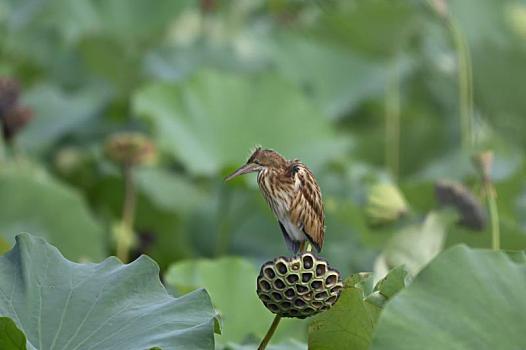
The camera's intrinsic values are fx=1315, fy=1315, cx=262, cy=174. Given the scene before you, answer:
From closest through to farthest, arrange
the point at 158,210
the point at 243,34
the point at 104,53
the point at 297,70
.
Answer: the point at 158,210 < the point at 104,53 < the point at 297,70 < the point at 243,34

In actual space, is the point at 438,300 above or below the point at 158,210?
above

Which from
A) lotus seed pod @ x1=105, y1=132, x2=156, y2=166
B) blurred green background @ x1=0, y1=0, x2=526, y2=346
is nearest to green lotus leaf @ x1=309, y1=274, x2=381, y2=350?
blurred green background @ x1=0, y1=0, x2=526, y2=346

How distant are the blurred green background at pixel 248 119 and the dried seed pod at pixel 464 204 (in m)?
0.03

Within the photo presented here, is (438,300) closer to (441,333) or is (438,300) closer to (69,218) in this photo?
(441,333)

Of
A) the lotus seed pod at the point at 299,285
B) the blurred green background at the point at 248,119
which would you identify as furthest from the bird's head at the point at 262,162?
the blurred green background at the point at 248,119

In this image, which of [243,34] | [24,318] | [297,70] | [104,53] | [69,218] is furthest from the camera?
[243,34]

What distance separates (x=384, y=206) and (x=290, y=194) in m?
0.91

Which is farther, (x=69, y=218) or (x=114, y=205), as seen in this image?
(x=114, y=205)

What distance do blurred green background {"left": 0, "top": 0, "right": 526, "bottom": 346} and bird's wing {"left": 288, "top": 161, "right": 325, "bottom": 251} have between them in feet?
1.89

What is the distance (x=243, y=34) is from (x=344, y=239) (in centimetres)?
192

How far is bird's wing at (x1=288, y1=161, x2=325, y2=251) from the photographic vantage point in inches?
48.1

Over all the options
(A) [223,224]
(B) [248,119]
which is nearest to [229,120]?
(B) [248,119]

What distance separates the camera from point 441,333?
1150mm

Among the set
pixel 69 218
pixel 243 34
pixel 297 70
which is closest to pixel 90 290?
pixel 69 218
